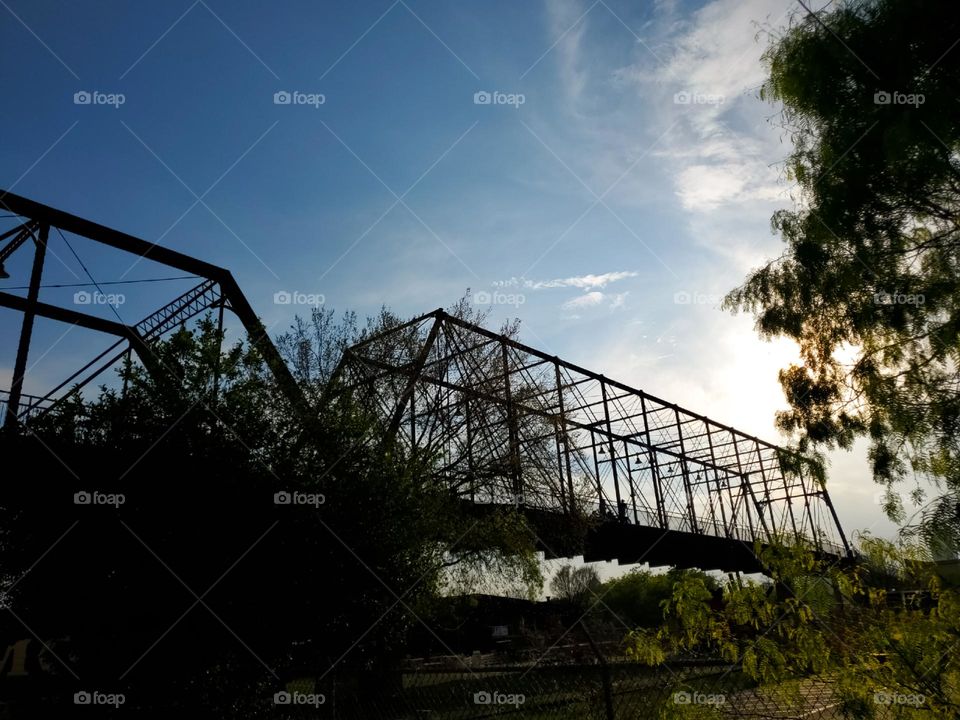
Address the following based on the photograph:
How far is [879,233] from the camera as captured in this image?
5652 millimetres

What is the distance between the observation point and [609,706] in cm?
647

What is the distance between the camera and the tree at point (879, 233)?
4637 millimetres

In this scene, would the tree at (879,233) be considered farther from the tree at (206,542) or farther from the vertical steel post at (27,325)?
the vertical steel post at (27,325)

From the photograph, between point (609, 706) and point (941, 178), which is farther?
point (609, 706)

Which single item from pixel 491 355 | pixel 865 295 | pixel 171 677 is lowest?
pixel 171 677

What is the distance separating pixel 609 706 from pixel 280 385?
5644 mm

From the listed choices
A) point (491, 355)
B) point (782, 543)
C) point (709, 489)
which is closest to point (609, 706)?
point (782, 543)

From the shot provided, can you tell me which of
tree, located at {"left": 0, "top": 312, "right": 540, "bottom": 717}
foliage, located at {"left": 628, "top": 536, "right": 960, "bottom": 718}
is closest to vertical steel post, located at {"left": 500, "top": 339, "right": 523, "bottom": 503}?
tree, located at {"left": 0, "top": 312, "right": 540, "bottom": 717}

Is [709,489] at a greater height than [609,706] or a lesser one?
greater

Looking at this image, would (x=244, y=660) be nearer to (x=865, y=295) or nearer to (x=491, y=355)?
(x=865, y=295)

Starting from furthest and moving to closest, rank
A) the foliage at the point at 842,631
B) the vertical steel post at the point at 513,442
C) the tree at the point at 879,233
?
the vertical steel post at the point at 513,442 → the tree at the point at 879,233 → the foliage at the point at 842,631

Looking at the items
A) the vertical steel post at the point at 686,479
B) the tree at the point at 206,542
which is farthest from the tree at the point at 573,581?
the tree at the point at 206,542

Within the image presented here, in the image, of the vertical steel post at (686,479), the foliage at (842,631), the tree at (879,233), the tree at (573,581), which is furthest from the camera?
the tree at (573,581)

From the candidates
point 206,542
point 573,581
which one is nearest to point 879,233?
point 206,542
